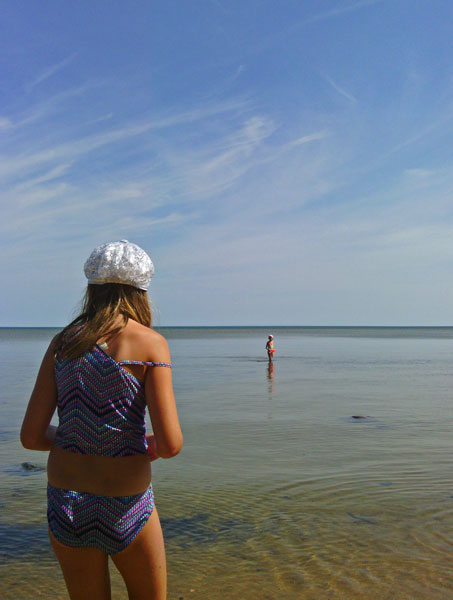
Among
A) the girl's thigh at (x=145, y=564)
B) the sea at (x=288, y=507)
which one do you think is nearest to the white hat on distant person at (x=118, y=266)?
the girl's thigh at (x=145, y=564)

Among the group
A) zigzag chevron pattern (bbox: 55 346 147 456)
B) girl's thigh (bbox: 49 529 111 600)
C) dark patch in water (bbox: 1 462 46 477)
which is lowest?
dark patch in water (bbox: 1 462 46 477)

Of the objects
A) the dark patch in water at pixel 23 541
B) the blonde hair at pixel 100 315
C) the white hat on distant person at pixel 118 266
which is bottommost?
the dark patch in water at pixel 23 541

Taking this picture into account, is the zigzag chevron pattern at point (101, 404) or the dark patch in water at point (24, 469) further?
the dark patch in water at point (24, 469)

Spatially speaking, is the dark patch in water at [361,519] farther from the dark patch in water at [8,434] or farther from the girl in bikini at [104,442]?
the dark patch in water at [8,434]

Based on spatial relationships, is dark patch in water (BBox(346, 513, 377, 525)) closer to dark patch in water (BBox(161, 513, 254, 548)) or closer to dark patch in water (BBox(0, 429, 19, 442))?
dark patch in water (BBox(161, 513, 254, 548))

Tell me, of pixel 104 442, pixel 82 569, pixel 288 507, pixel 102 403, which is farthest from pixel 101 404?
pixel 288 507

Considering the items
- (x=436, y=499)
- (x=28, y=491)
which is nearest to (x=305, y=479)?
(x=436, y=499)

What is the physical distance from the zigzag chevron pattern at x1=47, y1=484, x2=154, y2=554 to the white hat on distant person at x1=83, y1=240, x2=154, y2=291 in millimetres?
914

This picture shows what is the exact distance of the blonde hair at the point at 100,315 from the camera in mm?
2416

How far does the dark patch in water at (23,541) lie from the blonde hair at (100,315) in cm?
357

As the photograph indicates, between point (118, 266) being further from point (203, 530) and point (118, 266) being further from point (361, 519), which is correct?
point (361, 519)

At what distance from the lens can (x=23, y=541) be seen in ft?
18.1

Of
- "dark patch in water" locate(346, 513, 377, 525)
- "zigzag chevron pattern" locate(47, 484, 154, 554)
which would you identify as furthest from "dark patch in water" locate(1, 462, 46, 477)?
"zigzag chevron pattern" locate(47, 484, 154, 554)

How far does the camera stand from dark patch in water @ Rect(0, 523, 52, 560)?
525 centimetres
